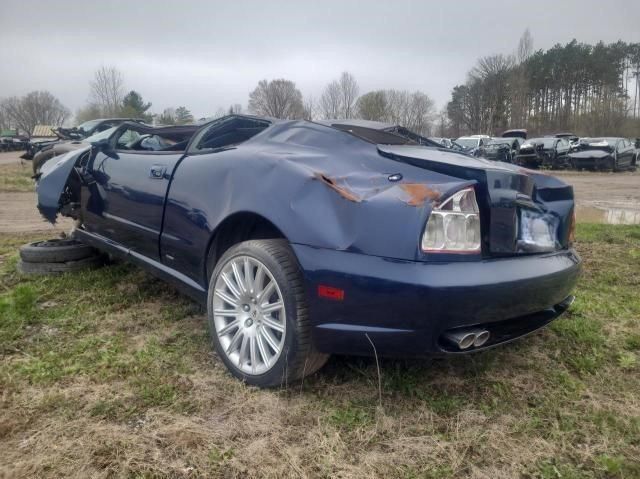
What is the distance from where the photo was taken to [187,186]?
2.65 meters

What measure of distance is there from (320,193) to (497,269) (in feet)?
2.58

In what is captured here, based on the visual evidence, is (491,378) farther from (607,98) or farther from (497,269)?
(607,98)

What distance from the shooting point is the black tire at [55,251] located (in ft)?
12.7

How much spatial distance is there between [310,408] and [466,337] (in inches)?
29.2

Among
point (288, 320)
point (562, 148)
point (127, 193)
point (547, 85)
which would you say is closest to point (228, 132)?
point (127, 193)

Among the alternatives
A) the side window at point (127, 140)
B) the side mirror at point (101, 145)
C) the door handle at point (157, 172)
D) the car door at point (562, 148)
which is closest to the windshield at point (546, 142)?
the car door at point (562, 148)

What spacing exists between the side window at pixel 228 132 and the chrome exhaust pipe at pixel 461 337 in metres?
1.69

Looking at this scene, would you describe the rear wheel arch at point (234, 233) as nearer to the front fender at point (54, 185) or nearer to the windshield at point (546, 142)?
the front fender at point (54, 185)

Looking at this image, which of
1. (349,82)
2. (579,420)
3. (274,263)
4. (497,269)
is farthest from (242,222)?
(349,82)

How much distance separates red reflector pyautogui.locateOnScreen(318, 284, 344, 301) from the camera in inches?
75.9

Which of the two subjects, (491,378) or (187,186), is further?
(187,186)

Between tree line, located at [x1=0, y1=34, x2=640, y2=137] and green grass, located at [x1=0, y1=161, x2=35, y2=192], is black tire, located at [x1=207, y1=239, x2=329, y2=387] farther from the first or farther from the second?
tree line, located at [x1=0, y1=34, x2=640, y2=137]

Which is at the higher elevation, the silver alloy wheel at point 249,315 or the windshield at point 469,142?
the windshield at point 469,142

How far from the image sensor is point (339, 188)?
6.53 ft
